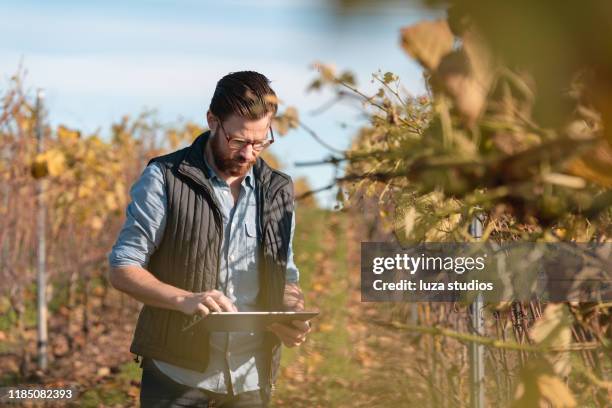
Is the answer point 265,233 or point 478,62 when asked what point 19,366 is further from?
point 478,62

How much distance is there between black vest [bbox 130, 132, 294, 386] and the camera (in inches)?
109

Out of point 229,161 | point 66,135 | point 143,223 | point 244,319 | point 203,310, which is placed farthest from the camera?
point 66,135

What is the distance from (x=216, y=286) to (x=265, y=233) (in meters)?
0.25

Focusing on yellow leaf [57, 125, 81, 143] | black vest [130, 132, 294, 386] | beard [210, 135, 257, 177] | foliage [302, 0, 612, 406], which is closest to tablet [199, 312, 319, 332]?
black vest [130, 132, 294, 386]

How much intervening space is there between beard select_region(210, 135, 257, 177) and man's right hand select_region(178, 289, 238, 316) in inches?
20.8

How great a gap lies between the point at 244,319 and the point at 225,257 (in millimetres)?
350

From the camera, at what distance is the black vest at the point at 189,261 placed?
278cm

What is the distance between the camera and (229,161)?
290 cm

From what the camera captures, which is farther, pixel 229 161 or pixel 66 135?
pixel 66 135

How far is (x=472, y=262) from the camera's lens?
5.84 feet

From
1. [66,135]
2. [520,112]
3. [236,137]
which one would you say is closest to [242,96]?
[236,137]

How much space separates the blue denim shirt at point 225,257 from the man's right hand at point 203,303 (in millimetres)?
269

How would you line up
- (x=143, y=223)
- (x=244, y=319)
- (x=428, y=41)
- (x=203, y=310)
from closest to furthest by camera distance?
1. (x=428, y=41)
2. (x=203, y=310)
3. (x=244, y=319)
4. (x=143, y=223)

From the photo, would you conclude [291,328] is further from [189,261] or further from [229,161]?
[229,161]
